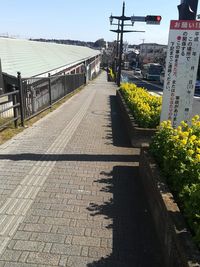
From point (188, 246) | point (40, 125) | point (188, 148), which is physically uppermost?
point (188, 148)

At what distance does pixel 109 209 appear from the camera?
412cm

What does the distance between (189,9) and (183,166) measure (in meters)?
3.19

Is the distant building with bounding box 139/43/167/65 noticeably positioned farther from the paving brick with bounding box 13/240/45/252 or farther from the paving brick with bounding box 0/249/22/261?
the paving brick with bounding box 0/249/22/261

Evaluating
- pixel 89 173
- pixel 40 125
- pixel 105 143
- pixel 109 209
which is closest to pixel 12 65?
pixel 40 125

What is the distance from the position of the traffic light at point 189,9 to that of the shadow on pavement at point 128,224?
121 inches

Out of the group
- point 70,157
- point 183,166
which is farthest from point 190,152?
point 70,157

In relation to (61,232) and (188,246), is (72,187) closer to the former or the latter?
(61,232)

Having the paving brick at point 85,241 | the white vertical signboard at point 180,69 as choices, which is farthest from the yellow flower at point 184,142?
the white vertical signboard at point 180,69

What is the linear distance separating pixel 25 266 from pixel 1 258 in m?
0.31

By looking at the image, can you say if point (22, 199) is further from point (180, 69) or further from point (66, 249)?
point (180, 69)

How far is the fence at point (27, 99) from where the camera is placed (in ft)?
26.1

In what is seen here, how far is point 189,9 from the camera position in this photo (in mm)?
5156

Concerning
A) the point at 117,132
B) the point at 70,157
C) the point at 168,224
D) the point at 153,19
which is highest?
the point at 153,19

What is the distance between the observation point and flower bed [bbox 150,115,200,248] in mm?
2764
